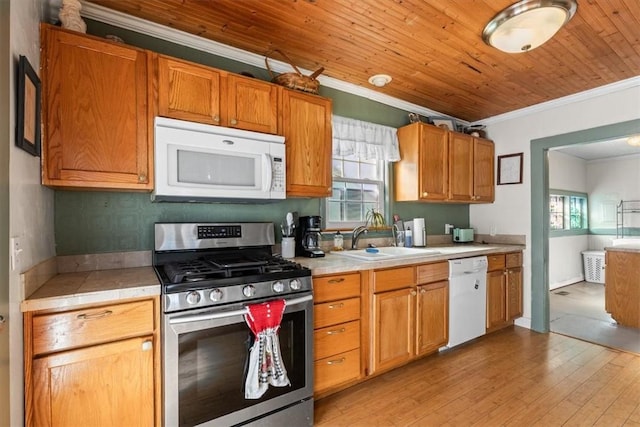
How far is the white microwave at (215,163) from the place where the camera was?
1713 millimetres

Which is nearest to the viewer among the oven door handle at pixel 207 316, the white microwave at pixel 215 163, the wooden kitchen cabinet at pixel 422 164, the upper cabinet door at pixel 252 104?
the oven door handle at pixel 207 316

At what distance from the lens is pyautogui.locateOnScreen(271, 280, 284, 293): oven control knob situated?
1.70m

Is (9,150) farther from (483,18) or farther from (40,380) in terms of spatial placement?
(483,18)

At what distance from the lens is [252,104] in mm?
2043

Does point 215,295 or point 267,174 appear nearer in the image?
point 215,295

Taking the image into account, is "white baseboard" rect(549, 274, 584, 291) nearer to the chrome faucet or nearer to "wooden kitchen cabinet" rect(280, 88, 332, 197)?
the chrome faucet

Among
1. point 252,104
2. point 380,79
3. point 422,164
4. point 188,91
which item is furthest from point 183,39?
point 422,164

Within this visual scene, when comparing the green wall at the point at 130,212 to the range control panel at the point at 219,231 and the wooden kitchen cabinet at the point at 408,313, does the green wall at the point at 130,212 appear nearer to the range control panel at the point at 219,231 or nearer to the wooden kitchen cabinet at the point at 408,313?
the range control panel at the point at 219,231

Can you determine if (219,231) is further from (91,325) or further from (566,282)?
(566,282)

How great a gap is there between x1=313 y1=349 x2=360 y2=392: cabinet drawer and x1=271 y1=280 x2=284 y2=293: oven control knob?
2.03 feet

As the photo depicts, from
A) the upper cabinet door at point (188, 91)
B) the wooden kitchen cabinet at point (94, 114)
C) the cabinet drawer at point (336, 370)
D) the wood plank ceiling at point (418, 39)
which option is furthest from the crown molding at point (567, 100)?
the wooden kitchen cabinet at point (94, 114)

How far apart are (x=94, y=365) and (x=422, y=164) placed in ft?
9.62

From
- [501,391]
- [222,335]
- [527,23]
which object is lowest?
[501,391]

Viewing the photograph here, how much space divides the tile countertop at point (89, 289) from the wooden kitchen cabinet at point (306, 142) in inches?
43.1
